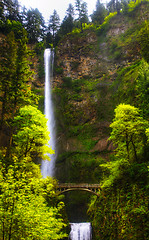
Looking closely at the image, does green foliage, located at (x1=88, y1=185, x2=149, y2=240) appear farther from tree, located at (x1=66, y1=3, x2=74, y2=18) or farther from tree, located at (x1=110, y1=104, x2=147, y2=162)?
tree, located at (x1=66, y1=3, x2=74, y2=18)

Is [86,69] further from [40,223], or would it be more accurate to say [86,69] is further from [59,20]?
[40,223]

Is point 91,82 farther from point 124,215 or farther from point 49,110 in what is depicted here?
point 124,215

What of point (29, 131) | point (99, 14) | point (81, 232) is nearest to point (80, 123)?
point (81, 232)

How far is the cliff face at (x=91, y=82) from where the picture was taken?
3231 centimetres

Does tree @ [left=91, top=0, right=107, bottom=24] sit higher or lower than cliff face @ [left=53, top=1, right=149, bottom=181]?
higher

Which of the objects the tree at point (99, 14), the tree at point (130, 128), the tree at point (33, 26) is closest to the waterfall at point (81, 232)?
the tree at point (130, 128)

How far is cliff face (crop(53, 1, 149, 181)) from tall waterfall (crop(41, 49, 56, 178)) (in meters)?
1.26

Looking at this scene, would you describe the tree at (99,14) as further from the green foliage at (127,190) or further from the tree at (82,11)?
the green foliage at (127,190)

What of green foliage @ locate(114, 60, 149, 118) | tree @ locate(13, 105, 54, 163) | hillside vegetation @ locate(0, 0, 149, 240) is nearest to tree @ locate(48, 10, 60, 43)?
hillside vegetation @ locate(0, 0, 149, 240)

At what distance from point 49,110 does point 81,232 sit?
22.5 m

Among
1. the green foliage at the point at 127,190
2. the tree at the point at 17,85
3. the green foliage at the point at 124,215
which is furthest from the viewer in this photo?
the tree at the point at 17,85

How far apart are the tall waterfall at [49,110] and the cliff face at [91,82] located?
1.26m

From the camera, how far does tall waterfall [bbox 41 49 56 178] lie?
98.6 ft

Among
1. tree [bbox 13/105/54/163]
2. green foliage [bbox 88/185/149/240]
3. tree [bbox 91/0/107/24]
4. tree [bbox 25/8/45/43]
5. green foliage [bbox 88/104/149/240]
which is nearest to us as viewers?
green foliage [bbox 88/185/149/240]
